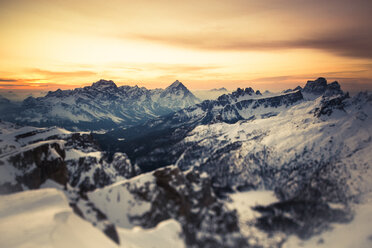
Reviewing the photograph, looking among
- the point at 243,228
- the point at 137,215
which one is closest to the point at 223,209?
the point at 243,228

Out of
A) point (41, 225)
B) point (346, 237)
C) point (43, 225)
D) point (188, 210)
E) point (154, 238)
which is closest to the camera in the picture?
point (43, 225)

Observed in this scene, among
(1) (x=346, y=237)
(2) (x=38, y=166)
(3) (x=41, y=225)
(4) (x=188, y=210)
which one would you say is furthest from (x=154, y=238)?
(1) (x=346, y=237)

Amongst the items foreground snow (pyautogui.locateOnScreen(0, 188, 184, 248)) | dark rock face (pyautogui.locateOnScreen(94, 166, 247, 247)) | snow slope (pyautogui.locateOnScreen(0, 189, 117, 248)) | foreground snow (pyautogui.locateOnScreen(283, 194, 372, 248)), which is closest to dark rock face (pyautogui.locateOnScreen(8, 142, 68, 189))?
dark rock face (pyautogui.locateOnScreen(94, 166, 247, 247))

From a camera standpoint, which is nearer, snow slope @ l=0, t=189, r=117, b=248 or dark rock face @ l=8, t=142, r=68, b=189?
snow slope @ l=0, t=189, r=117, b=248

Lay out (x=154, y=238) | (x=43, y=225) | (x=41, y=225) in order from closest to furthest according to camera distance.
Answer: (x=43, y=225), (x=41, y=225), (x=154, y=238)

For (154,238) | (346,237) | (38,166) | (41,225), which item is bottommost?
(346,237)

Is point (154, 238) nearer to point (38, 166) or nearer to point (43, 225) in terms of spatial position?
point (43, 225)

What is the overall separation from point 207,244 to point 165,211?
1284 inches

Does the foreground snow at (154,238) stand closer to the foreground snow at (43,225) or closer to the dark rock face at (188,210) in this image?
the foreground snow at (43,225)

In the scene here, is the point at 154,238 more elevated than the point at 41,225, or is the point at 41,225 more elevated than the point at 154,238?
the point at 41,225

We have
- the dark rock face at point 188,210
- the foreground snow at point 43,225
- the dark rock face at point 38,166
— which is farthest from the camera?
the dark rock face at point 38,166

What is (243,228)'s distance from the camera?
167875 mm

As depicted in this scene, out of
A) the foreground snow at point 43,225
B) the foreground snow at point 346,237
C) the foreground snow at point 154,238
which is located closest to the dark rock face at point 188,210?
the foreground snow at point 154,238

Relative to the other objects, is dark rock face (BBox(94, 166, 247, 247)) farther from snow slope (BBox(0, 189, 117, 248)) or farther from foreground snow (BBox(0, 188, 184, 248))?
snow slope (BBox(0, 189, 117, 248))
